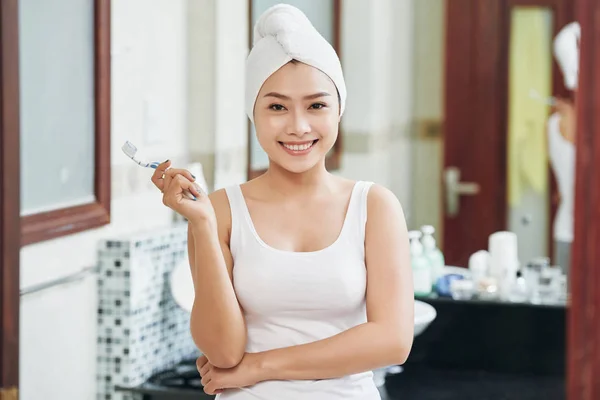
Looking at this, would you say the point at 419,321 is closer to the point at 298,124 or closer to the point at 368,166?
the point at 368,166

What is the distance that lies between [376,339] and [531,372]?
973 mm

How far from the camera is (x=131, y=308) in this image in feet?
5.93

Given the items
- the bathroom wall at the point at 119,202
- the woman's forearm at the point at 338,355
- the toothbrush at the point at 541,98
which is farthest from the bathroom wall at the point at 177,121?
the woman's forearm at the point at 338,355

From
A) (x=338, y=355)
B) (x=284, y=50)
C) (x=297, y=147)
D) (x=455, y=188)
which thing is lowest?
(x=338, y=355)

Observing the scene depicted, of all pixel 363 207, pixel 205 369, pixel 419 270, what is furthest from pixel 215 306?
pixel 419 270

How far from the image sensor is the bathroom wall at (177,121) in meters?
1.66

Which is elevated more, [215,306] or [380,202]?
[380,202]

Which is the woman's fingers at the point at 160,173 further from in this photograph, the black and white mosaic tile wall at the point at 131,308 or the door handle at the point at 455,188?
the door handle at the point at 455,188

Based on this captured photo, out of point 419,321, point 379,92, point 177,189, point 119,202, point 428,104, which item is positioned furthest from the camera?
point 379,92

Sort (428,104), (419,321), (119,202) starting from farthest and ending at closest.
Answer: (428,104), (119,202), (419,321)

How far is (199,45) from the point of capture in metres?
2.09

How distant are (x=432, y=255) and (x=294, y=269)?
3.19ft

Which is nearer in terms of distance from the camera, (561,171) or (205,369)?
(205,369)

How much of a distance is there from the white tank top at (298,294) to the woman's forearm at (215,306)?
0.08 feet
